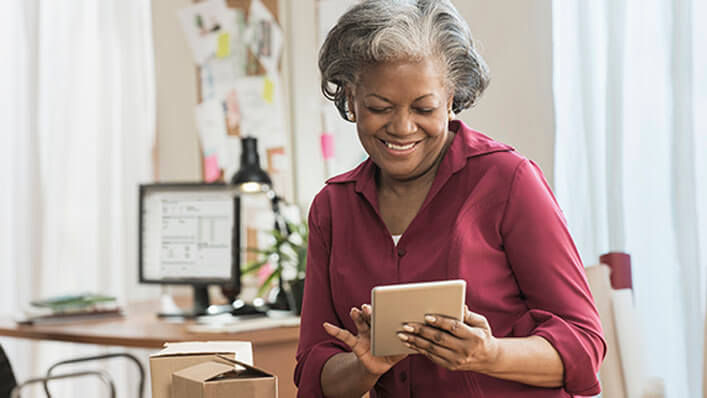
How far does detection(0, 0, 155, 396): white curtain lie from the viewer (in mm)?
3297

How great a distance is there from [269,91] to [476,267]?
2148mm

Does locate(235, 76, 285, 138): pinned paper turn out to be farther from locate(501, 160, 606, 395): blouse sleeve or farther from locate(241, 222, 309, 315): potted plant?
locate(501, 160, 606, 395): blouse sleeve

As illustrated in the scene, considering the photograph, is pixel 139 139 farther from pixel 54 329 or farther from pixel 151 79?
pixel 54 329

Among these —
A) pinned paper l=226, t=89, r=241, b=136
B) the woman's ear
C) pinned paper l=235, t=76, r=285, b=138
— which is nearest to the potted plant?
pinned paper l=235, t=76, r=285, b=138

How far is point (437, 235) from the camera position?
50.6 inches

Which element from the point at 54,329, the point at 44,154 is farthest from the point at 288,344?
the point at 44,154

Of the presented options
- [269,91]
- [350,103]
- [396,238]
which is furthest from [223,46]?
[396,238]

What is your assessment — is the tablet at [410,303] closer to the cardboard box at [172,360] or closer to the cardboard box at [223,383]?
the cardboard box at [223,383]

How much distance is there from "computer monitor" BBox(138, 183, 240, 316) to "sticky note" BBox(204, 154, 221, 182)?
75 centimetres

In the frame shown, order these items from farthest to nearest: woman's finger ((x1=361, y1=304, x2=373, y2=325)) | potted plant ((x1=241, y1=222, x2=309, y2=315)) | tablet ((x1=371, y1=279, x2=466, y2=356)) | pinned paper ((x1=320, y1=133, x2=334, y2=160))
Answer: pinned paper ((x1=320, y1=133, x2=334, y2=160)) → potted plant ((x1=241, y1=222, x2=309, y2=315)) → woman's finger ((x1=361, y1=304, x2=373, y2=325)) → tablet ((x1=371, y1=279, x2=466, y2=356))

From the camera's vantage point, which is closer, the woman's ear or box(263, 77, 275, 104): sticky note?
the woman's ear

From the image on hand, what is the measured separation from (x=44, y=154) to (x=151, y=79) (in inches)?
24.3

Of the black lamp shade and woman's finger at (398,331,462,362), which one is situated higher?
the black lamp shade

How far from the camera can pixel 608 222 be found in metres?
1.95
